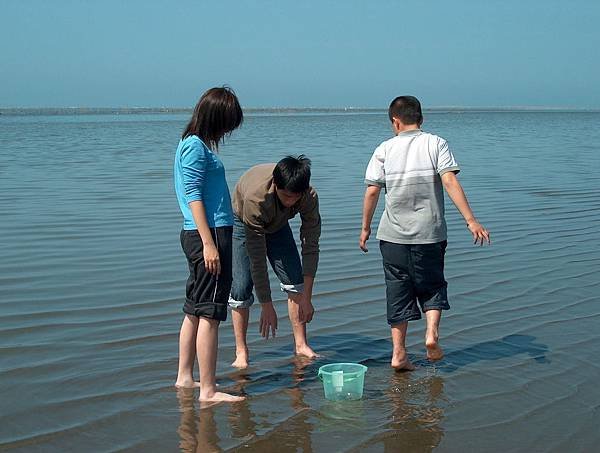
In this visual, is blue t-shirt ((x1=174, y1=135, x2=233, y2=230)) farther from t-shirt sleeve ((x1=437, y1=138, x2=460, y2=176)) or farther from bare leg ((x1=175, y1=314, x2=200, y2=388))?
t-shirt sleeve ((x1=437, y1=138, x2=460, y2=176))

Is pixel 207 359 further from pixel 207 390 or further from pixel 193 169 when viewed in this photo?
pixel 193 169

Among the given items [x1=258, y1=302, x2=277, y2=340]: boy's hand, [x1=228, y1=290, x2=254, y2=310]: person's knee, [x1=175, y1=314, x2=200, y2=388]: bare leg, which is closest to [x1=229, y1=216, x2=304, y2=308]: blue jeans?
[x1=228, y1=290, x2=254, y2=310]: person's knee

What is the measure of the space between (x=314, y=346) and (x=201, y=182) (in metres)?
1.70

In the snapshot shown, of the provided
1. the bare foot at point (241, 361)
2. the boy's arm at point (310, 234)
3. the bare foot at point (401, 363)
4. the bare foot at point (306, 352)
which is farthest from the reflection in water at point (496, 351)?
the bare foot at point (241, 361)

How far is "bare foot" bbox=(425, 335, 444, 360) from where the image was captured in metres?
4.89

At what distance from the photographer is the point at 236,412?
4309mm

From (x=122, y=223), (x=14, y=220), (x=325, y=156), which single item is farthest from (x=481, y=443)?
(x=325, y=156)

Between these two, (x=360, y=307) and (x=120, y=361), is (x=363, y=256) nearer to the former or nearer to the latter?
(x=360, y=307)

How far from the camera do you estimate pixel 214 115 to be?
168 inches

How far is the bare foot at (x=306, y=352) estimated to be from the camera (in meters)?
5.23

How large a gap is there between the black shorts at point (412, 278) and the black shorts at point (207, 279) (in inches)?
41.9

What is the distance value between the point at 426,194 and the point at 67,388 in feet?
7.34

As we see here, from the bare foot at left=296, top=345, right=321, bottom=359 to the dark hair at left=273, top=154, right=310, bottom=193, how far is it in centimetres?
114

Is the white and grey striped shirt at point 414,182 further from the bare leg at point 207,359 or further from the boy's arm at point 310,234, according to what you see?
the bare leg at point 207,359
